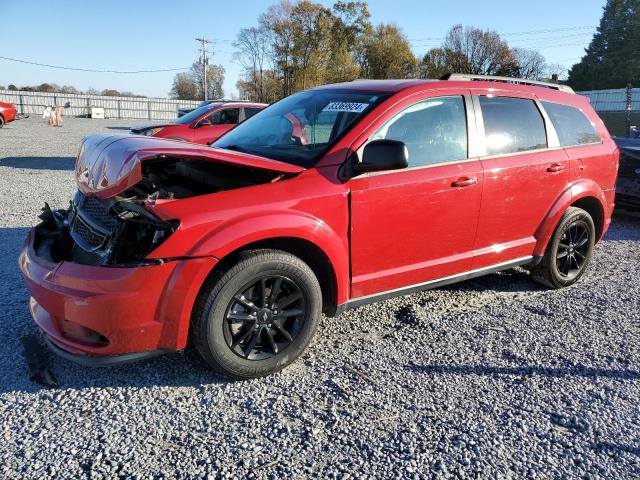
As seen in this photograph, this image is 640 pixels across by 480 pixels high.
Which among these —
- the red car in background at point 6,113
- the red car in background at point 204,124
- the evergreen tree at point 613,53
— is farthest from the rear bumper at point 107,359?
the evergreen tree at point 613,53

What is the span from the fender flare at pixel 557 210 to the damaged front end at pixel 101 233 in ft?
10.6

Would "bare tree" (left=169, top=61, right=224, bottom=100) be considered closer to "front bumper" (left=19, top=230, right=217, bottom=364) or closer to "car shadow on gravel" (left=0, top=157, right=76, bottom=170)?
"car shadow on gravel" (left=0, top=157, right=76, bottom=170)

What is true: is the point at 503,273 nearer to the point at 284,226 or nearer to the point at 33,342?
the point at 284,226

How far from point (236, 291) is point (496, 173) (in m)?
2.25

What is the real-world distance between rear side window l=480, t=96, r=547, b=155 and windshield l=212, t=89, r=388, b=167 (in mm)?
1011

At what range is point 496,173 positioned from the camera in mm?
3895

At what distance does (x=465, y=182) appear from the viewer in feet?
12.2

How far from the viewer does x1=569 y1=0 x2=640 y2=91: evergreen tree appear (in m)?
54.8

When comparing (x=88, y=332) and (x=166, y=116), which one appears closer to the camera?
(x=88, y=332)

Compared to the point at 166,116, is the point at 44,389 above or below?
below

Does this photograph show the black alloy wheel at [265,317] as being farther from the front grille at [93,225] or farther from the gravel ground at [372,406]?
the front grille at [93,225]

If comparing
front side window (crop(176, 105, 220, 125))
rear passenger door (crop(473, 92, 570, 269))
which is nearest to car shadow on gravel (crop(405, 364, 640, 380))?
rear passenger door (crop(473, 92, 570, 269))

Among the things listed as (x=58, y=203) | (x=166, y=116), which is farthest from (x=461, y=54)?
(x=58, y=203)

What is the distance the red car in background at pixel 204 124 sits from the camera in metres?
11.5
